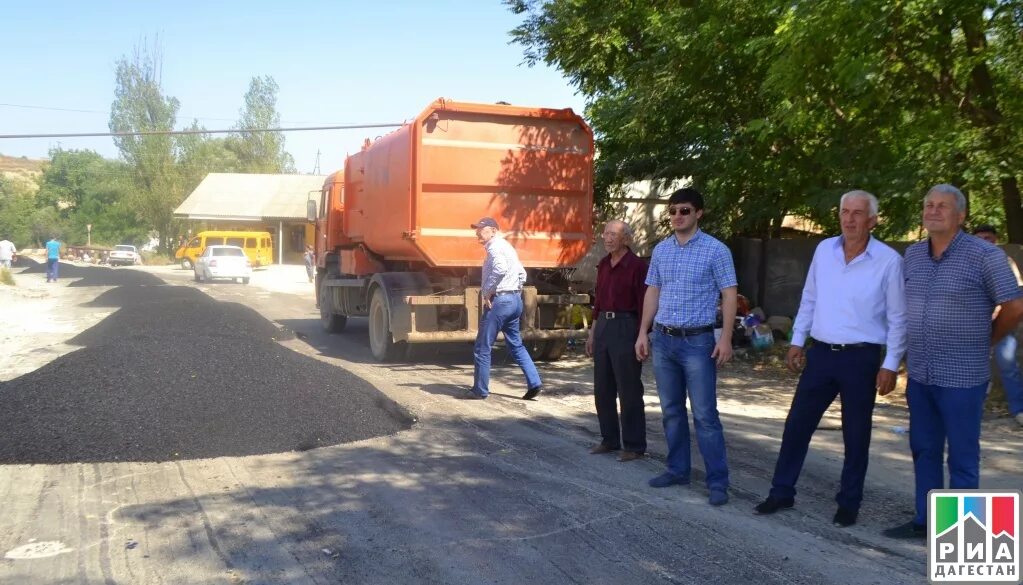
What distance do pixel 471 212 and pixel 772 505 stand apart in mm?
6631

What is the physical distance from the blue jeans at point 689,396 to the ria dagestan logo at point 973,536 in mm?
1255

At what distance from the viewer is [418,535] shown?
15.3 feet

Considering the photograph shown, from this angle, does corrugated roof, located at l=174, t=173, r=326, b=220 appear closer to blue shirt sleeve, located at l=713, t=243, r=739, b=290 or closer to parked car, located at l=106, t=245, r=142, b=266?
parked car, located at l=106, t=245, r=142, b=266

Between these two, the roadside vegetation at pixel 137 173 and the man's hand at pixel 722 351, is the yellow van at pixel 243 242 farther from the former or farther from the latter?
the man's hand at pixel 722 351

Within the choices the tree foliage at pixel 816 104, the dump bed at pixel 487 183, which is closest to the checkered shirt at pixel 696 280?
the tree foliage at pixel 816 104

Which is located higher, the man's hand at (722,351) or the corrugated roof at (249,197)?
the corrugated roof at (249,197)

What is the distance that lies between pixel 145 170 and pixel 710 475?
63.9 m

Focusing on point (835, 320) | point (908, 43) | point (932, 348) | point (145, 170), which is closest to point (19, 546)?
point (835, 320)

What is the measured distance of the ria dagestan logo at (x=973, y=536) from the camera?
404 cm

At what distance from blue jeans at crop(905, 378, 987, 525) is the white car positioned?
32410 millimetres

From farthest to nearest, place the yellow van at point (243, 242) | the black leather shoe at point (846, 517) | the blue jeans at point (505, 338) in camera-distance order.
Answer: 1. the yellow van at point (243, 242)
2. the blue jeans at point (505, 338)
3. the black leather shoe at point (846, 517)

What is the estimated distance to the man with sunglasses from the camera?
17.4 ft

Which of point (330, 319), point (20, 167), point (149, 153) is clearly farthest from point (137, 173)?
point (20, 167)

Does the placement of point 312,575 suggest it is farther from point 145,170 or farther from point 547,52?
point 145,170
